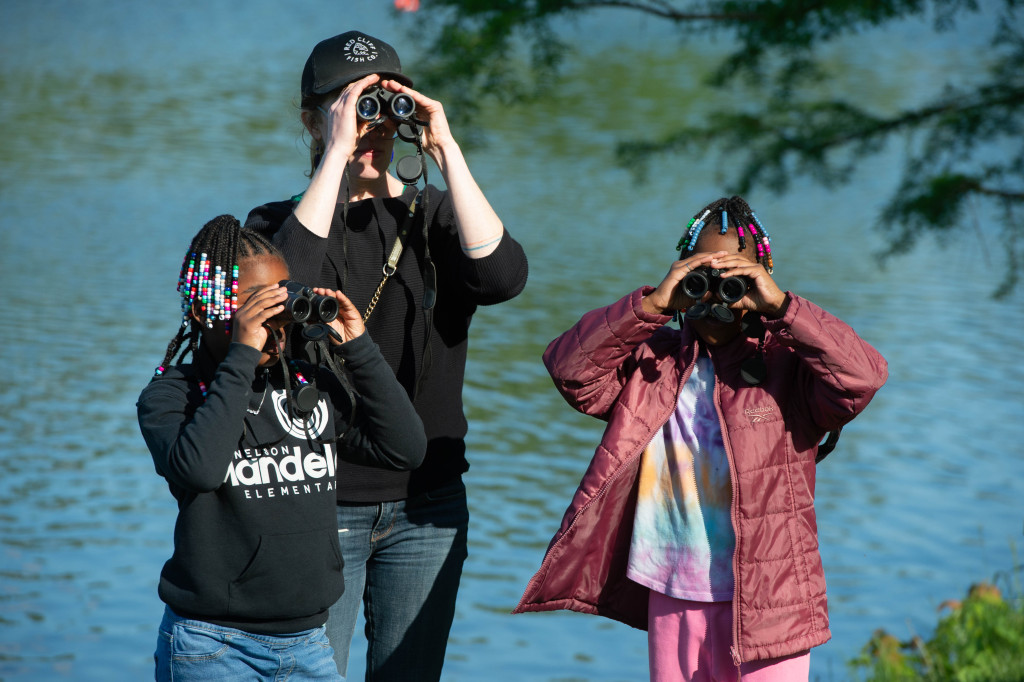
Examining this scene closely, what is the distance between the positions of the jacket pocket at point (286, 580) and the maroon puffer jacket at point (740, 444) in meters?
0.45

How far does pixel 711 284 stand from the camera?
2312mm

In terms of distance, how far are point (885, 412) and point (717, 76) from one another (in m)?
3.86

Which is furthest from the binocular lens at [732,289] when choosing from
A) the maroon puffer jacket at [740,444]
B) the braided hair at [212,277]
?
the braided hair at [212,277]

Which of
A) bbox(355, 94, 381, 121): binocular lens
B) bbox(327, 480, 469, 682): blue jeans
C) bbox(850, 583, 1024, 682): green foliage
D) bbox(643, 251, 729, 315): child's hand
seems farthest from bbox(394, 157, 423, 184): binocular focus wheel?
bbox(850, 583, 1024, 682): green foliage

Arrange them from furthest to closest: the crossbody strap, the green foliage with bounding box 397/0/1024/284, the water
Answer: the water → the green foliage with bounding box 397/0/1024/284 → the crossbody strap

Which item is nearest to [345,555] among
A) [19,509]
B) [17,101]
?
[19,509]

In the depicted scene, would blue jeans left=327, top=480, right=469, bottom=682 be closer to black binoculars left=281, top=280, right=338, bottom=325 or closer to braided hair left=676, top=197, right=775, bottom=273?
black binoculars left=281, top=280, right=338, bottom=325

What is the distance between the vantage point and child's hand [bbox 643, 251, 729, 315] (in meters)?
2.31

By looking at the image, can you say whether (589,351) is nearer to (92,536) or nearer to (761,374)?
(761,374)

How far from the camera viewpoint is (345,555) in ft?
7.76

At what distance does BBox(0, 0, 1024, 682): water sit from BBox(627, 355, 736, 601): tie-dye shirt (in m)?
1.23

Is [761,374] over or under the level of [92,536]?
over

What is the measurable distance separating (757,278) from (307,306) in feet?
3.01

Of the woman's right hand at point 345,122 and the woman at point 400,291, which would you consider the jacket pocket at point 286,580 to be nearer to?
the woman at point 400,291
